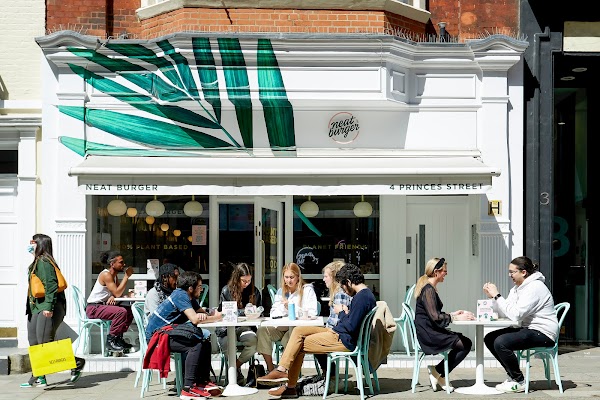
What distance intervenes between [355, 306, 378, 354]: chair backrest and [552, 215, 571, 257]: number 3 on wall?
615 cm

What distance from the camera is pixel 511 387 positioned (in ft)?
35.7

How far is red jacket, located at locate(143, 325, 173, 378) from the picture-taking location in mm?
10492

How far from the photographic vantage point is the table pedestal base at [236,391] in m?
11.0

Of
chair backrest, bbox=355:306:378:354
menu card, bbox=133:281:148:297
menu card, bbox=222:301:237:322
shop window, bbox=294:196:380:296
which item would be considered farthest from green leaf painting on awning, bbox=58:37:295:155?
chair backrest, bbox=355:306:378:354

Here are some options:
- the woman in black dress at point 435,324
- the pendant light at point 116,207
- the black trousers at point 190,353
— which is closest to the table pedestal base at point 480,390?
the woman in black dress at point 435,324

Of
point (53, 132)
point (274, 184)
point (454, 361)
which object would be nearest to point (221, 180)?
point (274, 184)

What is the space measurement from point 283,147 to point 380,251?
199cm

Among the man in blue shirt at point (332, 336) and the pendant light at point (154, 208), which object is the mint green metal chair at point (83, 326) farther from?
the man in blue shirt at point (332, 336)

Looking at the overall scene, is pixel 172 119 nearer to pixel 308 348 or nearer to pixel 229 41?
pixel 229 41

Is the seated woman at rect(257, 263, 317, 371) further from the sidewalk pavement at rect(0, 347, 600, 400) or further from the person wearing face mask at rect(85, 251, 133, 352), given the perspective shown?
the person wearing face mask at rect(85, 251, 133, 352)

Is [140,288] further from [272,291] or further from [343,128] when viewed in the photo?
[343,128]

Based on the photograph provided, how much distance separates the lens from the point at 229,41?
1334 cm

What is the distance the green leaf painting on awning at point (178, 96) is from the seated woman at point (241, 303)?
2420 mm

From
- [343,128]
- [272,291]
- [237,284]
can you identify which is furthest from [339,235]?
[237,284]
